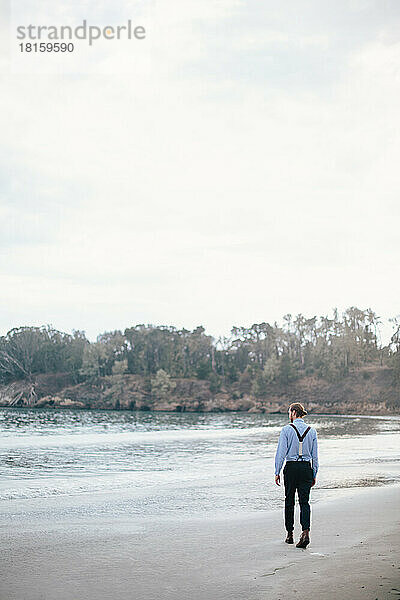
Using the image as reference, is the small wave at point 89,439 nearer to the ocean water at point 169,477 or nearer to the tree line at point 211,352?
the ocean water at point 169,477

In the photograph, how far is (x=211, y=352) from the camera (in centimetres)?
17012

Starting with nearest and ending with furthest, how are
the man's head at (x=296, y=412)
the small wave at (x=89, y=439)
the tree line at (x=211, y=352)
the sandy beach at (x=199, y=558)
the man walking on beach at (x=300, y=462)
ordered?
the sandy beach at (x=199, y=558), the man walking on beach at (x=300, y=462), the man's head at (x=296, y=412), the small wave at (x=89, y=439), the tree line at (x=211, y=352)

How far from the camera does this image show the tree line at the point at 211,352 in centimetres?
15012

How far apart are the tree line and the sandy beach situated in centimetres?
13387

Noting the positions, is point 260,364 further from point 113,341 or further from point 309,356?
point 113,341

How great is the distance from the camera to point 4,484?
18.5 metres

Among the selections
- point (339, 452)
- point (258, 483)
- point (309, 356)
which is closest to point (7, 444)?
point (339, 452)

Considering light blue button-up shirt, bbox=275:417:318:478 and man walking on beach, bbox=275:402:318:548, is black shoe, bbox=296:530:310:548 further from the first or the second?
light blue button-up shirt, bbox=275:417:318:478

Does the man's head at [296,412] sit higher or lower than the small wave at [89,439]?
higher

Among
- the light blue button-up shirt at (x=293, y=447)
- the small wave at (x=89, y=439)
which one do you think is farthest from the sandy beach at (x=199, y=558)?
the small wave at (x=89, y=439)

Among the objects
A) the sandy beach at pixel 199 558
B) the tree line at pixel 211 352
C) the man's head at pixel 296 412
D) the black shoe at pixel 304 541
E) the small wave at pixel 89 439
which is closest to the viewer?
the sandy beach at pixel 199 558

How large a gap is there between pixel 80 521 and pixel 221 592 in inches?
218

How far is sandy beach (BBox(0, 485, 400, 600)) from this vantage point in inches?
257

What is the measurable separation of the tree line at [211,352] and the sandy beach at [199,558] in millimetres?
133865
